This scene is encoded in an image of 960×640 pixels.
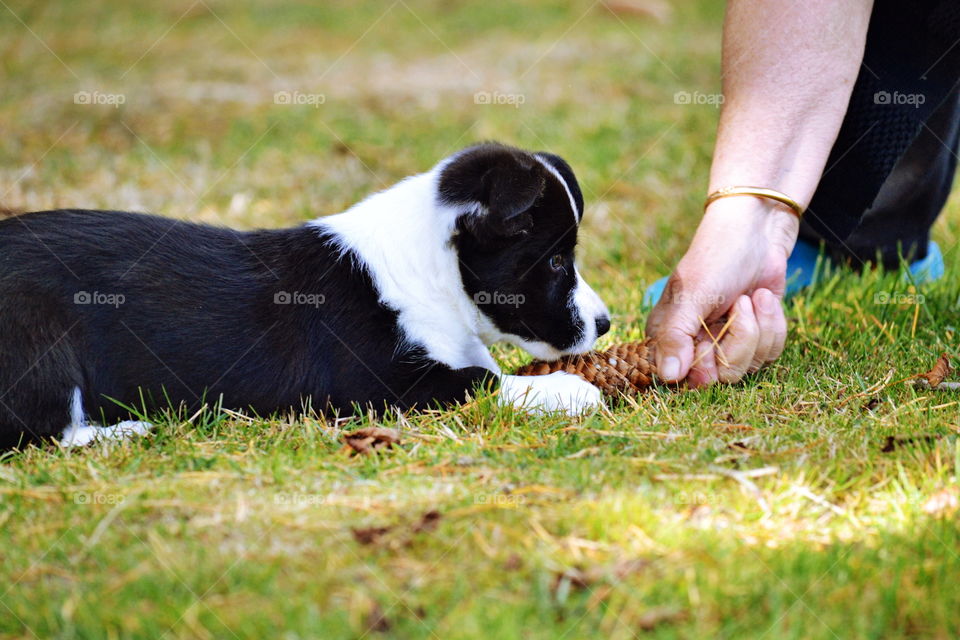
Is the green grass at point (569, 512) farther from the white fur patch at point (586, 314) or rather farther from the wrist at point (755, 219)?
the wrist at point (755, 219)

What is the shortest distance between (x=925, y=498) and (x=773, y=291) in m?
1.37

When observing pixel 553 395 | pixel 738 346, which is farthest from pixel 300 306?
pixel 738 346

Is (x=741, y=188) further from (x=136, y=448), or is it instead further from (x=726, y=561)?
(x=136, y=448)

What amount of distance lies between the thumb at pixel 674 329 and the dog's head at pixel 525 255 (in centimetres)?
21

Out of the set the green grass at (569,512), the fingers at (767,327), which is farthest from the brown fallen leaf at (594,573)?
the fingers at (767,327)

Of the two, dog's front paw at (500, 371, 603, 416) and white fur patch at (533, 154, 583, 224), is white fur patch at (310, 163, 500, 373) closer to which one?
dog's front paw at (500, 371, 603, 416)

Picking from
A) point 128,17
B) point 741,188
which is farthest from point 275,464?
point 128,17

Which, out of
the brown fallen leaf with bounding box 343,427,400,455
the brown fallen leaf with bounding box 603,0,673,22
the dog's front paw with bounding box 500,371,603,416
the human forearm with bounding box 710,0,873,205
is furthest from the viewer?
the brown fallen leaf with bounding box 603,0,673,22

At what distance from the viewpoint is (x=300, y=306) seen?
10.3 ft

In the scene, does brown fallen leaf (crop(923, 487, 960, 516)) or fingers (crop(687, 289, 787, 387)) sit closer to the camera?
brown fallen leaf (crop(923, 487, 960, 516))

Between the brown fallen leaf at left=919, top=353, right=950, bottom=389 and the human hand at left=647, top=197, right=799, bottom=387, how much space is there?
1.58 feet

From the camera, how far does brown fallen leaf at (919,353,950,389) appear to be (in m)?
3.15

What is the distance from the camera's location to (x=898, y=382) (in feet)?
10.4

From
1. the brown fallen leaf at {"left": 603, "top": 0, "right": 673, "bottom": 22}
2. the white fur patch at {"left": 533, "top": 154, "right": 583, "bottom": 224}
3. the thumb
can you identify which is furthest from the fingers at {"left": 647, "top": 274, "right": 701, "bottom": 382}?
the brown fallen leaf at {"left": 603, "top": 0, "right": 673, "bottom": 22}
